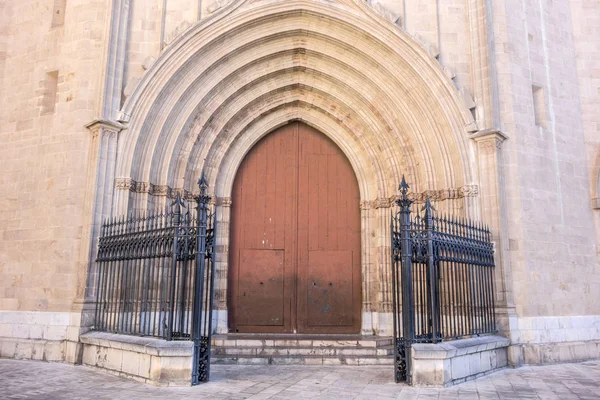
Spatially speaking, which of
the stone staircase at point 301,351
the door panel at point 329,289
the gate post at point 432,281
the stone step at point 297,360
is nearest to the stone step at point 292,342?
the stone staircase at point 301,351

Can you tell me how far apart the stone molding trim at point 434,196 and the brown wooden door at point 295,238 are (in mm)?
455

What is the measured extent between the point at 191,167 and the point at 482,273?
6.13 meters

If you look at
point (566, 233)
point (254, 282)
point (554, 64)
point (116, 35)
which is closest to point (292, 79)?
point (116, 35)

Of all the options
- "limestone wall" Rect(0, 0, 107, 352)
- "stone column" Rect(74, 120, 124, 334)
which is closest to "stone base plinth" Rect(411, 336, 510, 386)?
"stone column" Rect(74, 120, 124, 334)

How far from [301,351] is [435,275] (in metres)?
2.94

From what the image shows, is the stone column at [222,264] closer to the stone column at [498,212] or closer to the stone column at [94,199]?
Result: the stone column at [94,199]

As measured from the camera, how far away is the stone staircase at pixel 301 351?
8.90m

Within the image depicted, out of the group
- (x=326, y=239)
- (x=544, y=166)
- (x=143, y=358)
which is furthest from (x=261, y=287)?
(x=544, y=166)

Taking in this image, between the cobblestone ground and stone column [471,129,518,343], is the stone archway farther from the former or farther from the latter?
the cobblestone ground

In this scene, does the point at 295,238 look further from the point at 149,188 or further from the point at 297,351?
the point at 149,188

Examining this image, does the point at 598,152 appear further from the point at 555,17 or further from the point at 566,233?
the point at 555,17

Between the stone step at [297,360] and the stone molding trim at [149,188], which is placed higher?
the stone molding trim at [149,188]

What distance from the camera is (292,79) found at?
11.7 m

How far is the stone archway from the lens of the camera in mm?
9945
